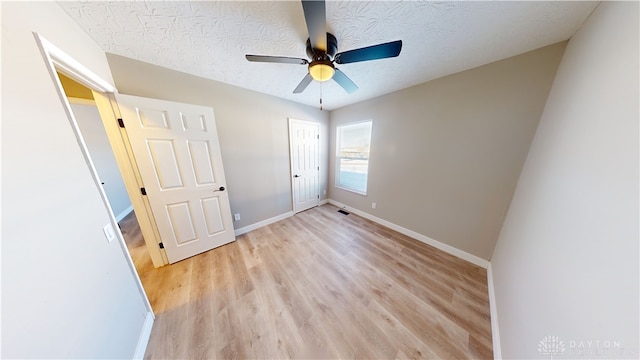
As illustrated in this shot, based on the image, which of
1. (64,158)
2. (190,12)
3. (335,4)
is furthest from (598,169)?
(64,158)

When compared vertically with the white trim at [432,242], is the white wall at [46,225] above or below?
above

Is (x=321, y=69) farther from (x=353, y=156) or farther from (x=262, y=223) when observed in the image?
(x=262, y=223)

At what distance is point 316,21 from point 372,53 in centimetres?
45

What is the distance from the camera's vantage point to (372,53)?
45.4 inches

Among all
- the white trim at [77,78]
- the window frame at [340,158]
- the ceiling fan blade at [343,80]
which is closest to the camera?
the white trim at [77,78]

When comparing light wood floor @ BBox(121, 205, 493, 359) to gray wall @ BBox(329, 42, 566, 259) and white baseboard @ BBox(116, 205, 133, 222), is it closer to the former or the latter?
gray wall @ BBox(329, 42, 566, 259)

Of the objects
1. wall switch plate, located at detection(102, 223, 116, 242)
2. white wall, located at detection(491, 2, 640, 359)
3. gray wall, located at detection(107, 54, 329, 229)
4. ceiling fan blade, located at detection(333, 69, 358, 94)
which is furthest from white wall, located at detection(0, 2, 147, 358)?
white wall, located at detection(491, 2, 640, 359)

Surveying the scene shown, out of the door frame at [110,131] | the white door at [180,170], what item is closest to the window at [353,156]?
the white door at [180,170]

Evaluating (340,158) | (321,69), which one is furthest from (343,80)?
(340,158)

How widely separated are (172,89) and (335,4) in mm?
1959

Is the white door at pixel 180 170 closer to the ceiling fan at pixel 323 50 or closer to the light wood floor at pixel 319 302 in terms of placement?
the light wood floor at pixel 319 302

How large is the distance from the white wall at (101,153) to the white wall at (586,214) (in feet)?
16.5

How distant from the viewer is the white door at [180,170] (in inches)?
63.9

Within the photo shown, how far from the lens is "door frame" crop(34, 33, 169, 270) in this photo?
0.88 meters
